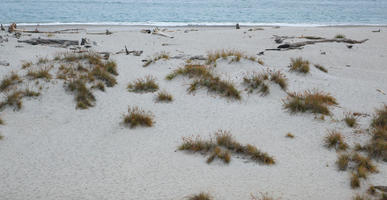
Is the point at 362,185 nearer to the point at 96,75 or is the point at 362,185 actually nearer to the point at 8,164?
the point at 8,164

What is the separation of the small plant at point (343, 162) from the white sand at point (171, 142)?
108 millimetres

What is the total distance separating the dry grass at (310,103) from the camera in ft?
27.0

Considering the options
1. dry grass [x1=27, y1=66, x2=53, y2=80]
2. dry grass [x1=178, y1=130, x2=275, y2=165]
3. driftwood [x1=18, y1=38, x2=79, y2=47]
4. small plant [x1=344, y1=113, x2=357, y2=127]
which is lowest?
dry grass [x1=178, y1=130, x2=275, y2=165]

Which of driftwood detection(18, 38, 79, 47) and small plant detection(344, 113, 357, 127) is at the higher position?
driftwood detection(18, 38, 79, 47)

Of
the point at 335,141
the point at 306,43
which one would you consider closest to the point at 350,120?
the point at 335,141

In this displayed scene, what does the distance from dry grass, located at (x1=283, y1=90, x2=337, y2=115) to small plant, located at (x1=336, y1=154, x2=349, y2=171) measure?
2314mm

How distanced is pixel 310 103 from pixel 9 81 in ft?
26.7

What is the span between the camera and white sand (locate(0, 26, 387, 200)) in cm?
529

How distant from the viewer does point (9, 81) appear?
929 centimetres

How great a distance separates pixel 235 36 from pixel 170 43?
5.24 meters

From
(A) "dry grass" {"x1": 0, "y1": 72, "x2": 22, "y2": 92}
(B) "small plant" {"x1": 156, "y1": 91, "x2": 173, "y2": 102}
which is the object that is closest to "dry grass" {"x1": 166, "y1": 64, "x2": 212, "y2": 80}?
(B) "small plant" {"x1": 156, "y1": 91, "x2": 173, "y2": 102}

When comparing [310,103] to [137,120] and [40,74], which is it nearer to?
[137,120]

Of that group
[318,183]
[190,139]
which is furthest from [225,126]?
[318,183]

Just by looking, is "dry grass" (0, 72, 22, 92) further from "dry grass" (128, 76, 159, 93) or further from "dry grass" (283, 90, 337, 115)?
"dry grass" (283, 90, 337, 115)
